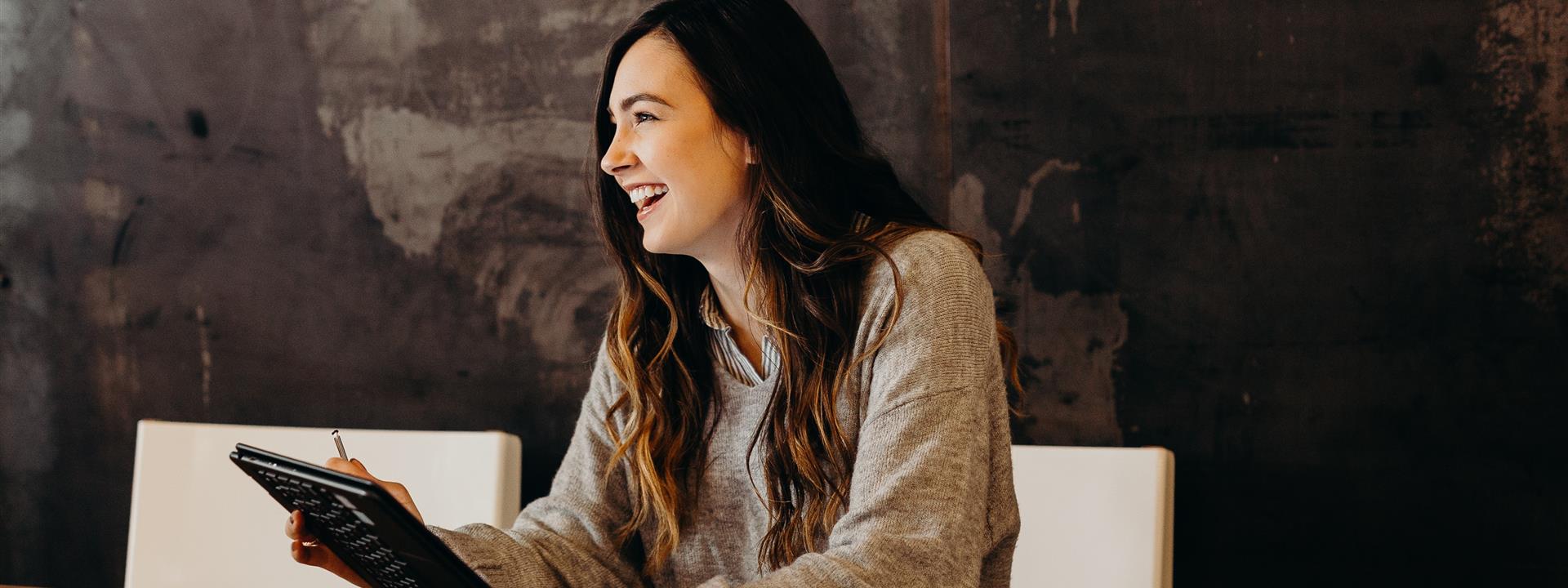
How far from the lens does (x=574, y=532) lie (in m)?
1.39

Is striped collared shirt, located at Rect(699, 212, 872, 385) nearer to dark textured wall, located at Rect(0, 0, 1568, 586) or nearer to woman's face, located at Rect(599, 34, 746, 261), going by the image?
woman's face, located at Rect(599, 34, 746, 261)

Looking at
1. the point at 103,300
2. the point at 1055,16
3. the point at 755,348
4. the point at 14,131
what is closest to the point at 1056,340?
the point at 1055,16

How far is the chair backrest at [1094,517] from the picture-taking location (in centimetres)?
163

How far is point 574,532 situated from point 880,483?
0.48 m

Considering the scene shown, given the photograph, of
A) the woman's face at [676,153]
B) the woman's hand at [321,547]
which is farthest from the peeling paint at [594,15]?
the woman's hand at [321,547]

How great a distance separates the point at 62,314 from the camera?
7.84 feet

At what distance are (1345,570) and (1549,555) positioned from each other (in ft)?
1.00

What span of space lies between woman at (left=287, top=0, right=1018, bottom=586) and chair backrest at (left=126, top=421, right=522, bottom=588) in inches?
18.5

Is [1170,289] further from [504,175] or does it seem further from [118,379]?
[118,379]

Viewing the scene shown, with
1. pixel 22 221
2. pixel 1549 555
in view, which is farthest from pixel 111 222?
pixel 1549 555

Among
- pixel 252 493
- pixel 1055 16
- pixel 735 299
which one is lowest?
pixel 252 493

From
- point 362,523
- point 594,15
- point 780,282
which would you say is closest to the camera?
point 362,523

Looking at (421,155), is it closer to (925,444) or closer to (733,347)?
(733,347)

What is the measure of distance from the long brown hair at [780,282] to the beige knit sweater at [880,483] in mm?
29
